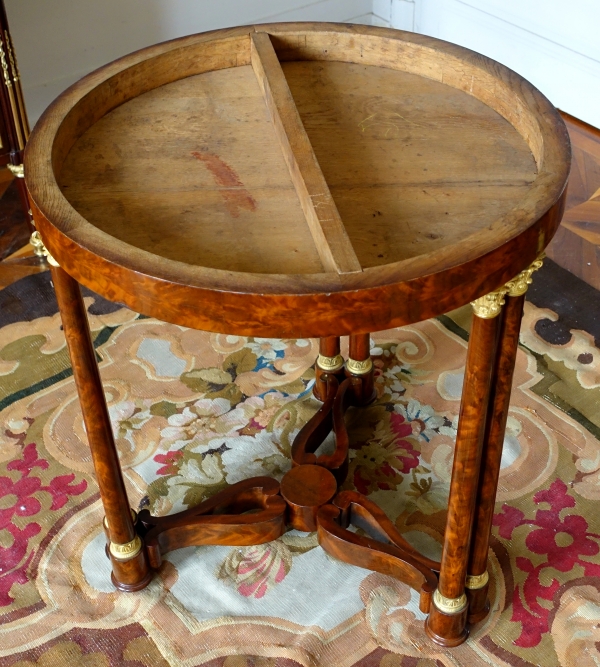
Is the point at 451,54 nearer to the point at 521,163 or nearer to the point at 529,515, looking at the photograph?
the point at 521,163

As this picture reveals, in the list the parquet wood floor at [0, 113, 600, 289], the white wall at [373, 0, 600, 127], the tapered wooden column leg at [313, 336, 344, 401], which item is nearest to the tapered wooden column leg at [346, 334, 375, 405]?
the tapered wooden column leg at [313, 336, 344, 401]

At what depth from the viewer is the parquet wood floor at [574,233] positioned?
2098 millimetres

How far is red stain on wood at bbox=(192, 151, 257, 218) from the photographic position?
106 cm

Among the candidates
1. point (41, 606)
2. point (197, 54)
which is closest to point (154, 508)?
point (41, 606)

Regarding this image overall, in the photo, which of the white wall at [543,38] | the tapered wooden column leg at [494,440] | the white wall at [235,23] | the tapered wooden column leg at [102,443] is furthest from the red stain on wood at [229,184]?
the white wall at [543,38]

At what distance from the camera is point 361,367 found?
5.41 feet

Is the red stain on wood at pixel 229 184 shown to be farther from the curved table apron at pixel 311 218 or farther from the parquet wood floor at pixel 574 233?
the parquet wood floor at pixel 574 233

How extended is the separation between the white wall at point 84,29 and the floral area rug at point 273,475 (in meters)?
0.95

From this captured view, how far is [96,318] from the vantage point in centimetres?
196

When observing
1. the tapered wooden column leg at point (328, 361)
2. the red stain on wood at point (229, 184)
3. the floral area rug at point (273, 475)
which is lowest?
the floral area rug at point (273, 475)

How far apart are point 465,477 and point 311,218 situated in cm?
39

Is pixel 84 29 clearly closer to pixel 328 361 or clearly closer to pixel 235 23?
pixel 235 23

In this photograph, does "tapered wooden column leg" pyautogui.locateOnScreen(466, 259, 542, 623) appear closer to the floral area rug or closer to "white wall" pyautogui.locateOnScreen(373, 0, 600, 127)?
the floral area rug

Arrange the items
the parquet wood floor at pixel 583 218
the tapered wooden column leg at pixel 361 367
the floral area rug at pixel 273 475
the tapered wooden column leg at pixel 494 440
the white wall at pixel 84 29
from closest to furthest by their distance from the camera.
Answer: the tapered wooden column leg at pixel 494 440
the floral area rug at pixel 273 475
the tapered wooden column leg at pixel 361 367
the parquet wood floor at pixel 583 218
the white wall at pixel 84 29
